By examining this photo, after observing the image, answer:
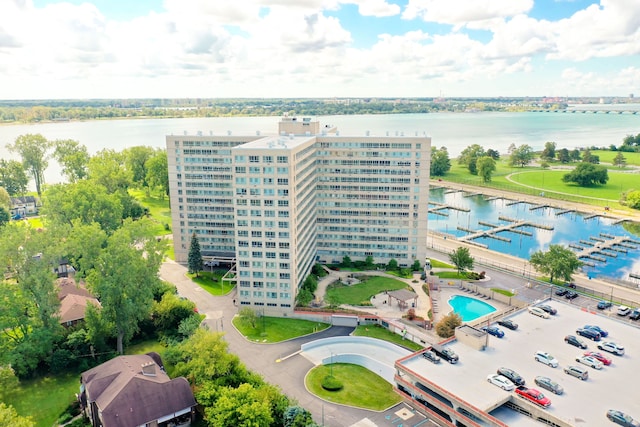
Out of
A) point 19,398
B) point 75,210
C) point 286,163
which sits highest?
point 286,163

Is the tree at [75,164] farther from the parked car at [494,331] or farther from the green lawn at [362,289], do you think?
the parked car at [494,331]

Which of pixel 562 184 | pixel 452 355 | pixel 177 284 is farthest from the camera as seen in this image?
pixel 562 184

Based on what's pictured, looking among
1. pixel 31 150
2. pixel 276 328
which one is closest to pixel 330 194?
pixel 276 328

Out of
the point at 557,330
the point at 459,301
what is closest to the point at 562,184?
the point at 459,301

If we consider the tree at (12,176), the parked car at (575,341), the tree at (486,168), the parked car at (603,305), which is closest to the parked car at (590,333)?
the parked car at (575,341)

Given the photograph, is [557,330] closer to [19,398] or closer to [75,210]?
[19,398]

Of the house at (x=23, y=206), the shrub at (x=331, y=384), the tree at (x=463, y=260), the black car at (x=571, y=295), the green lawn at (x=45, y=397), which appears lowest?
the green lawn at (x=45, y=397)

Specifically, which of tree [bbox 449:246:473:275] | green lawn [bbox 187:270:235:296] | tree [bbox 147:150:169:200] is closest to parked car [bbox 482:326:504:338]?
tree [bbox 449:246:473:275]
